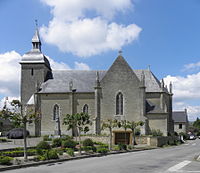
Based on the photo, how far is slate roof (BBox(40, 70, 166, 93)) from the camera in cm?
4919

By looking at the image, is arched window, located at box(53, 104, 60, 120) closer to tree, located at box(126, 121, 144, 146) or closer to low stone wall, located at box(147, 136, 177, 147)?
tree, located at box(126, 121, 144, 146)

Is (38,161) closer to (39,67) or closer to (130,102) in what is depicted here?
(130,102)

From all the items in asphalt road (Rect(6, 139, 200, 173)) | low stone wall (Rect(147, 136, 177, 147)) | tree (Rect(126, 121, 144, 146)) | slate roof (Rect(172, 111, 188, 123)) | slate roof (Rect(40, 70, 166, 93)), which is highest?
slate roof (Rect(40, 70, 166, 93))

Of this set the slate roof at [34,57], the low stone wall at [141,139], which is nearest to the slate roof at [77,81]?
the slate roof at [34,57]

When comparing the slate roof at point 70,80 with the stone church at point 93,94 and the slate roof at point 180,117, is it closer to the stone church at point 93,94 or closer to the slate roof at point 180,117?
the stone church at point 93,94

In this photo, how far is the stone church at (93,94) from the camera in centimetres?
4366

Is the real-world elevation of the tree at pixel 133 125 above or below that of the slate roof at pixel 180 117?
below

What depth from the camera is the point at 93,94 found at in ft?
158

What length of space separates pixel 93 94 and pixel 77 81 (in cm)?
437

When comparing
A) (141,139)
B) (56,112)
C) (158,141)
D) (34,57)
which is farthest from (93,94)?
(158,141)

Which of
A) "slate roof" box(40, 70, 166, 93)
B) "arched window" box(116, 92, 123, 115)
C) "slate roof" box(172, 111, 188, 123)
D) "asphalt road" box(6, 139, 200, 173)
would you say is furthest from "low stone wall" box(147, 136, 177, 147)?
"slate roof" box(172, 111, 188, 123)

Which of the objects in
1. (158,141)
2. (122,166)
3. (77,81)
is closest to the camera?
(122,166)

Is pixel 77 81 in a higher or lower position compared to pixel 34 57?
lower

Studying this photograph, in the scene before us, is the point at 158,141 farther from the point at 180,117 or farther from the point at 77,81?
the point at 180,117
